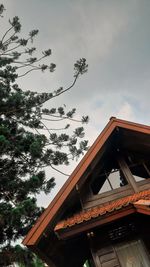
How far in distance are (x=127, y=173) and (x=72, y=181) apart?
1.99 m

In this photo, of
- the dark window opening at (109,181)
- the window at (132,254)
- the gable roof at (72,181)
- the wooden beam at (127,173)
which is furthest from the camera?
the dark window opening at (109,181)

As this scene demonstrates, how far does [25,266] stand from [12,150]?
17.7 ft

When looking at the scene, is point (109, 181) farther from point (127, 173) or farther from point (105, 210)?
point (105, 210)

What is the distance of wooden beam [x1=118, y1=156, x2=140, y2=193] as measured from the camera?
888cm

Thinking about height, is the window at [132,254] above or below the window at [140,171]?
below

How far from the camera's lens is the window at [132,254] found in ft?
23.4

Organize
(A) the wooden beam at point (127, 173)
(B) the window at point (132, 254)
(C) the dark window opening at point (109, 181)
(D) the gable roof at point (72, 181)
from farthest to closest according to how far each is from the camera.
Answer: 1. (C) the dark window opening at point (109, 181)
2. (A) the wooden beam at point (127, 173)
3. (D) the gable roof at point (72, 181)
4. (B) the window at point (132, 254)

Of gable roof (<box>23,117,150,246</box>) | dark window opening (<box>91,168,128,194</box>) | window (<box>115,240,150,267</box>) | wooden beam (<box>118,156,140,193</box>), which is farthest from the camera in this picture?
dark window opening (<box>91,168,128,194</box>)

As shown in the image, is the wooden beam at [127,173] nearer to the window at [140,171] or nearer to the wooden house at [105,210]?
the wooden house at [105,210]

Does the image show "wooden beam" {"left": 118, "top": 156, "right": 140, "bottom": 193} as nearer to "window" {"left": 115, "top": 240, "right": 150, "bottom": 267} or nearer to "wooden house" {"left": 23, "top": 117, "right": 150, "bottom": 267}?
"wooden house" {"left": 23, "top": 117, "right": 150, "bottom": 267}

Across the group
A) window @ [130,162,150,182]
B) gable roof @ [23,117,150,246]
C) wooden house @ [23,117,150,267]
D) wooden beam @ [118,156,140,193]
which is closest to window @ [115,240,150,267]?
wooden house @ [23,117,150,267]

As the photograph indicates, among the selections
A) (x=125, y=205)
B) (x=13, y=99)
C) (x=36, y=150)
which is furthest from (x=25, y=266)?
(x=13, y=99)

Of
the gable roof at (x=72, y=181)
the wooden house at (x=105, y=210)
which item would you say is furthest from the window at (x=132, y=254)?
the gable roof at (x=72, y=181)

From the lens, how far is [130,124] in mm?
9164
